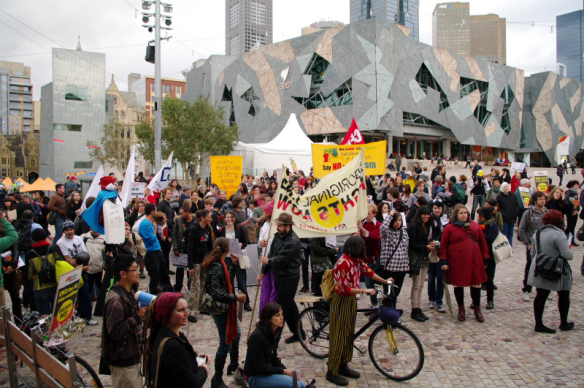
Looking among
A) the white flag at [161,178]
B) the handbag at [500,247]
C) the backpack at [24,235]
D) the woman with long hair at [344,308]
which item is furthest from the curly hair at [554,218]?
the white flag at [161,178]

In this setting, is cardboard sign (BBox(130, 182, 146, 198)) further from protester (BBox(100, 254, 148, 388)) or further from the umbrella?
the umbrella

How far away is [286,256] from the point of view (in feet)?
18.3

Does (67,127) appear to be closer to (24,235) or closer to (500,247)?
(24,235)

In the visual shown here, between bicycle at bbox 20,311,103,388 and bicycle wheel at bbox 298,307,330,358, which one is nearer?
bicycle at bbox 20,311,103,388

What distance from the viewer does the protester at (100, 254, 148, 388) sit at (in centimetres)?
372

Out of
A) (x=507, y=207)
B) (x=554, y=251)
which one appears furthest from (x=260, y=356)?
(x=507, y=207)

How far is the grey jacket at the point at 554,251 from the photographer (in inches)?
244

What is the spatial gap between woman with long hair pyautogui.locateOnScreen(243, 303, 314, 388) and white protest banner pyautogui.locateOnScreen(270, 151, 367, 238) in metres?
2.05

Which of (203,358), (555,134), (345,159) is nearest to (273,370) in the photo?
(203,358)

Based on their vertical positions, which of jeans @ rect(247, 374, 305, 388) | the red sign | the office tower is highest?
the office tower

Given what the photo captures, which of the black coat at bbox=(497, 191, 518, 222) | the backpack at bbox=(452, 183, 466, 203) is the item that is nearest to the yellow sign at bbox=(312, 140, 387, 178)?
the backpack at bbox=(452, 183, 466, 203)

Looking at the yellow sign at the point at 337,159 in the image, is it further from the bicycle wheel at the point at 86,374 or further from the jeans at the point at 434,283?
the bicycle wheel at the point at 86,374

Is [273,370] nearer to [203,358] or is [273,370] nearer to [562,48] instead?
[203,358]

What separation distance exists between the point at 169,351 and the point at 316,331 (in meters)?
2.82
